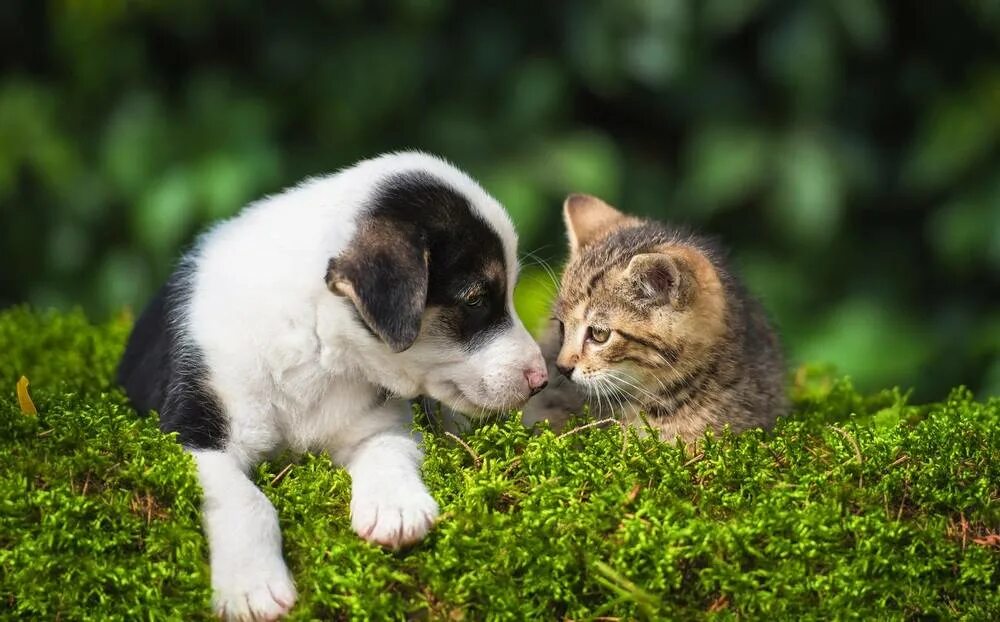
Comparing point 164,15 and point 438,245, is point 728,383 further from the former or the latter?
point 164,15

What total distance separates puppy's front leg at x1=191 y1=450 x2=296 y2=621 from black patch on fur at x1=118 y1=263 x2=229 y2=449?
20 centimetres

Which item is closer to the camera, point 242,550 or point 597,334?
point 242,550

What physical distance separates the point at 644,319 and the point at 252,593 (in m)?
1.60

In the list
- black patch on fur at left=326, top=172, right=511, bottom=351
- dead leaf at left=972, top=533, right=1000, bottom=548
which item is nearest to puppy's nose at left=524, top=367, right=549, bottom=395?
black patch on fur at left=326, top=172, right=511, bottom=351

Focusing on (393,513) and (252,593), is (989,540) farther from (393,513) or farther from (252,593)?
(252,593)

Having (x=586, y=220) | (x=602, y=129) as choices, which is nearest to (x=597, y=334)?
(x=586, y=220)

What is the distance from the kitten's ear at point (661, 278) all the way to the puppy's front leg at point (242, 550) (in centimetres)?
138

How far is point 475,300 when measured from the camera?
10.0ft

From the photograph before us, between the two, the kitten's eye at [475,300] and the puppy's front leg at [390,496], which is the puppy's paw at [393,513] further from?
the kitten's eye at [475,300]

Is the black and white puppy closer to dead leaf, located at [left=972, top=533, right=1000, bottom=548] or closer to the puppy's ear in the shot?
the puppy's ear

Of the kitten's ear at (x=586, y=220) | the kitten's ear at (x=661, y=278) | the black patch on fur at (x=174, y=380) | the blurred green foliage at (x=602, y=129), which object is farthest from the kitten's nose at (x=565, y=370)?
the blurred green foliage at (x=602, y=129)

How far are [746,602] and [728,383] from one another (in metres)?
1.13

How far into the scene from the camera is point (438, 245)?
9.82ft

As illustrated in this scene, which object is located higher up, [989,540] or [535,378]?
[989,540]
